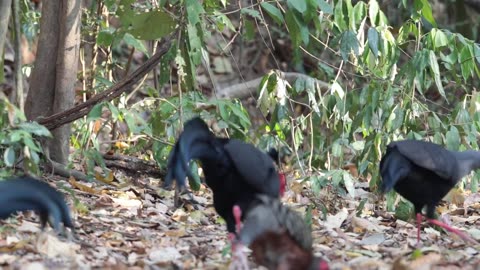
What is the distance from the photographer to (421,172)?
480 cm

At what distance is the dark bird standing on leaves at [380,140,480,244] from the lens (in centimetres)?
473

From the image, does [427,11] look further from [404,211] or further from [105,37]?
[105,37]

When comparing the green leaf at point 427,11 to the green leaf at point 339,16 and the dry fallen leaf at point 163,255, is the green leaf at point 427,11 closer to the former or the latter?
the green leaf at point 339,16

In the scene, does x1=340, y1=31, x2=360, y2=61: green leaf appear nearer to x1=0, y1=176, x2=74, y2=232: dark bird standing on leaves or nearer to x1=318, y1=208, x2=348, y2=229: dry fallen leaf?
x1=318, y1=208, x2=348, y2=229: dry fallen leaf

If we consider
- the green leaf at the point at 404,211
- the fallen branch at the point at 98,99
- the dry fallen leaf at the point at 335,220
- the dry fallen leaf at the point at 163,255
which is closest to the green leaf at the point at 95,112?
the fallen branch at the point at 98,99

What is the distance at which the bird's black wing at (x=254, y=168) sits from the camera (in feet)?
13.4

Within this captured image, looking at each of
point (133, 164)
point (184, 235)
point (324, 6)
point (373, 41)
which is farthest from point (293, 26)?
point (133, 164)

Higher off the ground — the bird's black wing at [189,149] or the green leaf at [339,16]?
the green leaf at [339,16]

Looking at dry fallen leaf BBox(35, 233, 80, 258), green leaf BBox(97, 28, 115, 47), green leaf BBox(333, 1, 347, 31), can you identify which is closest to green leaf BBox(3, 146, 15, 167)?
Result: dry fallen leaf BBox(35, 233, 80, 258)

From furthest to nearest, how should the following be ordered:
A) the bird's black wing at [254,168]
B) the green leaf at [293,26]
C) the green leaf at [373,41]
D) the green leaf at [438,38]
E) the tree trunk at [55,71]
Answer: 1. the tree trunk at [55,71]
2. the green leaf at [438,38]
3. the green leaf at [373,41]
4. the green leaf at [293,26]
5. the bird's black wing at [254,168]

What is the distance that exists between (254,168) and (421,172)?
1.15m

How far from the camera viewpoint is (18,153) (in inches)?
206

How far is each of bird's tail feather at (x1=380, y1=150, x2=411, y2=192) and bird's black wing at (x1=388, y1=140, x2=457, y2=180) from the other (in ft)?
0.13

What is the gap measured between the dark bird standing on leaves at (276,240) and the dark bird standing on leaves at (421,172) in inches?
49.0
